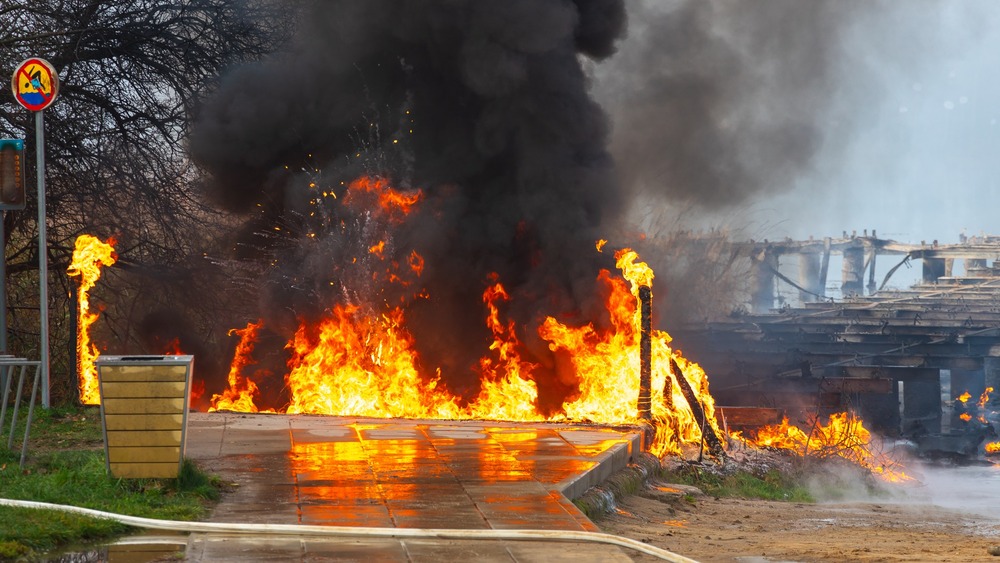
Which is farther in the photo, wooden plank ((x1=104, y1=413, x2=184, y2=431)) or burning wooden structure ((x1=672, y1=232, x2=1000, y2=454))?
burning wooden structure ((x1=672, y1=232, x2=1000, y2=454))

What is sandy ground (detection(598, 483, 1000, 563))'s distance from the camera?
7180 millimetres

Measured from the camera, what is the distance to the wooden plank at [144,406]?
6.99m

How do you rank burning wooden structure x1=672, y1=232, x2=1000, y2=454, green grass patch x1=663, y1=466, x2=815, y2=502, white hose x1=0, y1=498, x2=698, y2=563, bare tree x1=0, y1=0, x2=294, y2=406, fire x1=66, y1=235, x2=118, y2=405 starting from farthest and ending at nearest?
burning wooden structure x1=672, y1=232, x2=1000, y2=454 → bare tree x1=0, y1=0, x2=294, y2=406 → fire x1=66, y1=235, x2=118, y2=405 → green grass patch x1=663, y1=466, x2=815, y2=502 → white hose x1=0, y1=498, x2=698, y2=563

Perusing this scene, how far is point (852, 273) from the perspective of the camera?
61625 millimetres

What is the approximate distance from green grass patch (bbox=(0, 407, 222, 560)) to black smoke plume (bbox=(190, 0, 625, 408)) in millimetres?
6276

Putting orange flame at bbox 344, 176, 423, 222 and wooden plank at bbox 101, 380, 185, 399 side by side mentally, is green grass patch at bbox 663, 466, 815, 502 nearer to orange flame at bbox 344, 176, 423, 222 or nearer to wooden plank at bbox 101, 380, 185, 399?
orange flame at bbox 344, 176, 423, 222

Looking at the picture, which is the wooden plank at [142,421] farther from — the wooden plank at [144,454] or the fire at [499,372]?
the fire at [499,372]

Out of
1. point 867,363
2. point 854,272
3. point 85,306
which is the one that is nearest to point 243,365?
point 85,306

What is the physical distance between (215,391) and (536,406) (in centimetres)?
669

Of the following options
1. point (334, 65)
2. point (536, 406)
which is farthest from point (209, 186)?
point (536, 406)

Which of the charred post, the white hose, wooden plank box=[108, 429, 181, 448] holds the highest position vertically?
the charred post

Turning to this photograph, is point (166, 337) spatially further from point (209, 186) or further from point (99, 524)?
point (99, 524)

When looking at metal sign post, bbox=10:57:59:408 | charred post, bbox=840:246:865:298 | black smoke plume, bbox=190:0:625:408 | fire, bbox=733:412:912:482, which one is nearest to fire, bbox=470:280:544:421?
black smoke plume, bbox=190:0:625:408

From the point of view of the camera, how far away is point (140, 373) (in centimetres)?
698
